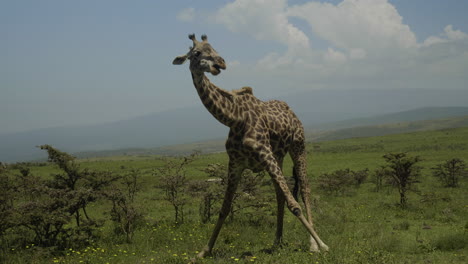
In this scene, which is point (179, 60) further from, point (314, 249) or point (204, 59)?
point (314, 249)

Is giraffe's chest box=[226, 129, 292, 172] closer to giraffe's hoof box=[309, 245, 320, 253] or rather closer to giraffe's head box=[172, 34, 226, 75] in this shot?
giraffe's head box=[172, 34, 226, 75]

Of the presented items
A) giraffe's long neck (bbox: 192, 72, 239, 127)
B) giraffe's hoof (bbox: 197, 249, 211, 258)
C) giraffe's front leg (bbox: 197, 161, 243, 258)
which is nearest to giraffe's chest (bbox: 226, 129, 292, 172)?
giraffe's front leg (bbox: 197, 161, 243, 258)

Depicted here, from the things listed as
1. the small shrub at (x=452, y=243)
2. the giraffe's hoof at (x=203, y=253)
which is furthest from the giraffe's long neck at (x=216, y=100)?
the small shrub at (x=452, y=243)

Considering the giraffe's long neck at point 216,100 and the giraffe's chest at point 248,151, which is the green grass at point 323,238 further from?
the giraffe's long neck at point 216,100

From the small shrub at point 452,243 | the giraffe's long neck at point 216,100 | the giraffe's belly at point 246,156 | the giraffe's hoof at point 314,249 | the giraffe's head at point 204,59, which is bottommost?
the small shrub at point 452,243

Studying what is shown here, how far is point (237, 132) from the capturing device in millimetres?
6398

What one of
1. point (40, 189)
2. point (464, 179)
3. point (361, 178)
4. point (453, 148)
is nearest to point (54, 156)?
point (40, 189)

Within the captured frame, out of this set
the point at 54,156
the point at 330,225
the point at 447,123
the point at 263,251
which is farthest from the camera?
the point at 447,123

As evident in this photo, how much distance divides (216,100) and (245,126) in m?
0.77

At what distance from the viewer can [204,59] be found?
5.68 metres

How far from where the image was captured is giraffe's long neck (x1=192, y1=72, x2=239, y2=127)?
594cm

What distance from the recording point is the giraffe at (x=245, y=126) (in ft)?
19.2

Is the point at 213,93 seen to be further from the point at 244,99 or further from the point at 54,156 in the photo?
the point at 54,156

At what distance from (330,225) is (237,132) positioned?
19.0 ft
